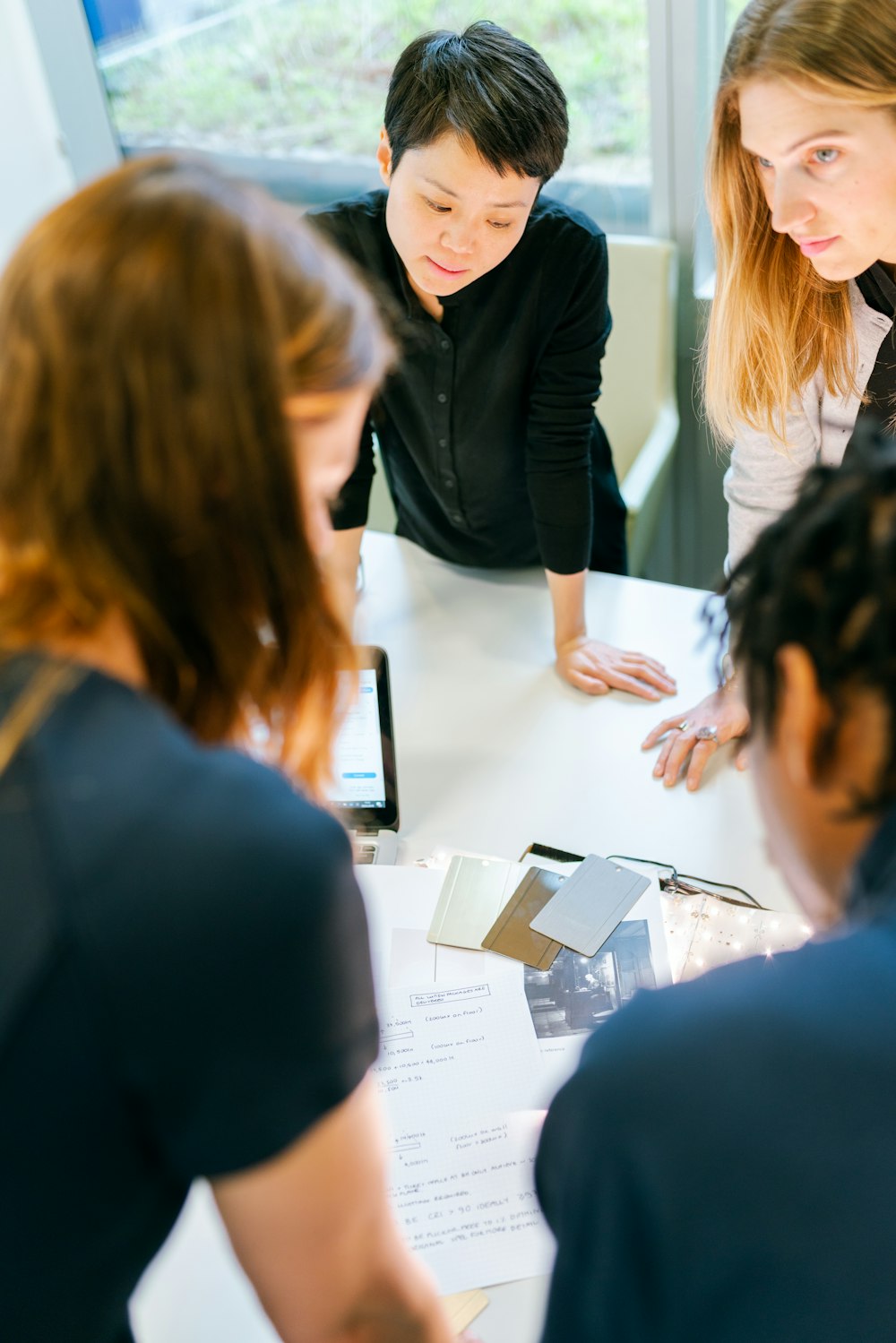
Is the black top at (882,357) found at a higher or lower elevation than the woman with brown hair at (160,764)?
lower

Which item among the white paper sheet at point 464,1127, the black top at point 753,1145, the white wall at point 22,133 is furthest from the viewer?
the white wall at point 22,133

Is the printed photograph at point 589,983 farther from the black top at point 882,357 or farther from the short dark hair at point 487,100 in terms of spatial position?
the short dark hair at point 487,100

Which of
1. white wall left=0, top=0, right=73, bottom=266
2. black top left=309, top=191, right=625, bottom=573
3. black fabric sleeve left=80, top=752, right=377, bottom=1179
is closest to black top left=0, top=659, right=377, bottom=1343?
black fabric sleeve left=80, top=752, right=377, bottom=1179

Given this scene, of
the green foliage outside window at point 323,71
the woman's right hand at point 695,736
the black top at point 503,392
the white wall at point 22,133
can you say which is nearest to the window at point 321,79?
the green foliage outside window at point 323,71

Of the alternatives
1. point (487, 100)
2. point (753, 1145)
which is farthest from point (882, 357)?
point (753, 1145)

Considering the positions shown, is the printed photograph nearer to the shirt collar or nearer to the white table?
the white table

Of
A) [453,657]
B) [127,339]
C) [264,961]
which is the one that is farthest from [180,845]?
[453,657]

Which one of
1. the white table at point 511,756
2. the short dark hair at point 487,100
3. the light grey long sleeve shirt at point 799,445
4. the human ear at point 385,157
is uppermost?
the short dark hair at point 487,100

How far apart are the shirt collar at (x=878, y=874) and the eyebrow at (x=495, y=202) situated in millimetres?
993

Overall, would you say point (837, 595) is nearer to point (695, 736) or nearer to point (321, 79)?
point (695, 736)

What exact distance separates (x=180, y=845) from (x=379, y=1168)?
0.26 metres

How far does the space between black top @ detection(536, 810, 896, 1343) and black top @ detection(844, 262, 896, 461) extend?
37.8 inches

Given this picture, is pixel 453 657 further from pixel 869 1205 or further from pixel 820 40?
pixel 869 1205

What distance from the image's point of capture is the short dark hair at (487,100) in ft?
4.07
